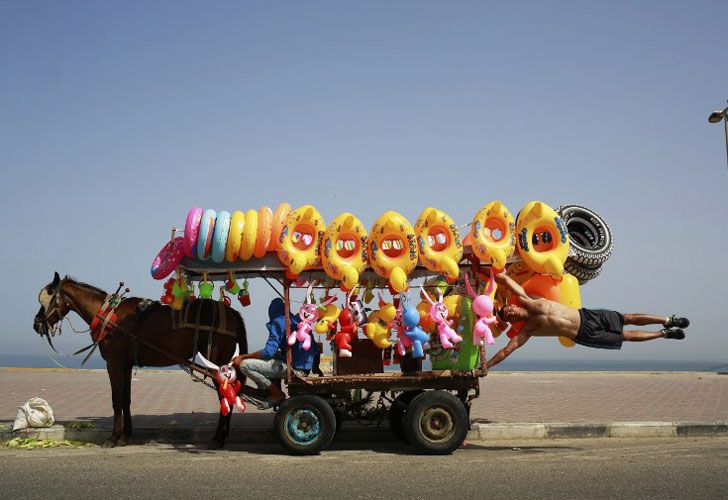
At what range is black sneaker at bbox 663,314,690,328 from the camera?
27.9ft

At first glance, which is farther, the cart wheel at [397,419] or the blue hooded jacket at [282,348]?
the cart wheel at [397,419]

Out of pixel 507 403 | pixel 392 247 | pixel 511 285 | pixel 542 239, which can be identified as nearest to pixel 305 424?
pixel 392 247

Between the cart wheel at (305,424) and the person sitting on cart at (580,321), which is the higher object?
the person sitting on cart at (580,321)

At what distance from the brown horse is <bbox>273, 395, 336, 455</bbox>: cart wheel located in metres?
1.23

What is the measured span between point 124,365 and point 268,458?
2.58 metres

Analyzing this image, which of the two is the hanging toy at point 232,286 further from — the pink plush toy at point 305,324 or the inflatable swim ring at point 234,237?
the pink plush toy at point 305,324

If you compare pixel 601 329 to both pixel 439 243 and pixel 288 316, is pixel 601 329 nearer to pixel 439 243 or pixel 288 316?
pixel 439 243

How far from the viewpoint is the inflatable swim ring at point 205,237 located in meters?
8.20

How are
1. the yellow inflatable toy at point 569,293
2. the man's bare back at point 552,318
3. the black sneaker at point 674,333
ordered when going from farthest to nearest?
1. the yellow inflatable toy at point 569,293
2. the man's bare back at point 552,318
3. the black sneaker at point 674,333

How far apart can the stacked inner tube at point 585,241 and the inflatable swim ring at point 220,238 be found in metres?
4.70

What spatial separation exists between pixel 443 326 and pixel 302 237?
2.06 meters

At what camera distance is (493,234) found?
8.62 metres

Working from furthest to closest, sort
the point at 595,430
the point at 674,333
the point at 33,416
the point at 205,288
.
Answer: the point at 595,430
the point at 33,416
the point at 205,288
the point at 674,333

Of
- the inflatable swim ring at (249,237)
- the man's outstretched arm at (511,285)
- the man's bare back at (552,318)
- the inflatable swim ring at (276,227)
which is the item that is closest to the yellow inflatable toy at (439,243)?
the man's outstretched arm at (511,285)
